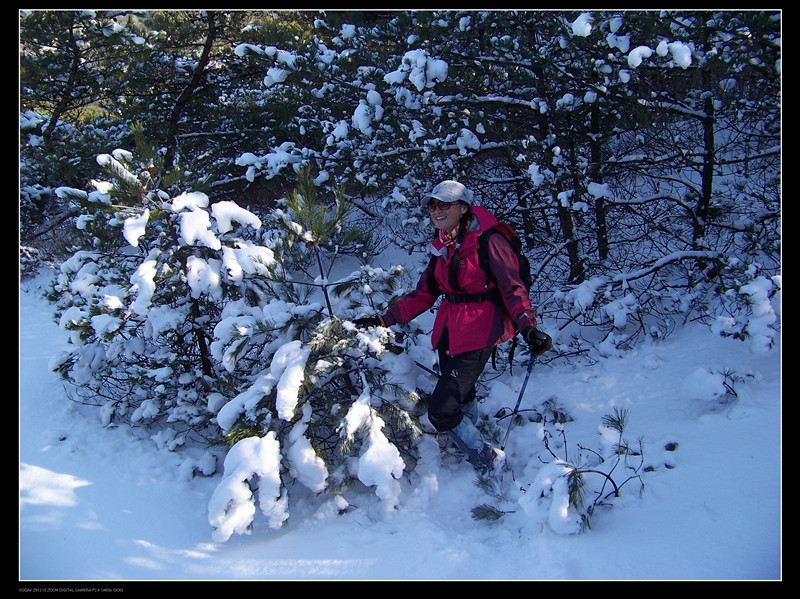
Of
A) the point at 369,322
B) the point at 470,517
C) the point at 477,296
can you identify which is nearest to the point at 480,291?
the point at 477,296

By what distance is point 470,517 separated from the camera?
294cm

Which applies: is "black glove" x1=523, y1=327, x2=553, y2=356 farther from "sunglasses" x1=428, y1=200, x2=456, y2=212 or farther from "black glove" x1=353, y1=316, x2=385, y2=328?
"black glove" x1=353, y1=316, x2=385, y2=328

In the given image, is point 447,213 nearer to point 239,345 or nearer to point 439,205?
point 439,205

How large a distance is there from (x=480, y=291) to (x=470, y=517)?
1389 mm

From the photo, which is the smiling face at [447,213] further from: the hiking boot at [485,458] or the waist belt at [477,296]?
the hiking boot at [485,458]

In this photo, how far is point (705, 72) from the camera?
14.8 ft

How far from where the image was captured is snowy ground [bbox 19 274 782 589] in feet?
7.79

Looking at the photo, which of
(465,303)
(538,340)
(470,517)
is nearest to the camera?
(538,340)

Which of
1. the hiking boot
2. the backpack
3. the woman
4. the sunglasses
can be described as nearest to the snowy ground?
the hiking boot

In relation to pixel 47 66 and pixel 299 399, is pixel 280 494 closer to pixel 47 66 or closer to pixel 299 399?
pixel 299 399
